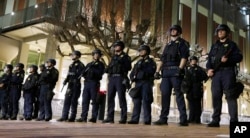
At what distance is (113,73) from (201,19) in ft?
66.4

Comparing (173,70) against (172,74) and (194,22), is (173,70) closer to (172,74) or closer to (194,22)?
(172,74)

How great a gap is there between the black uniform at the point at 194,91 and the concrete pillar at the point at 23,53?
1317 cm

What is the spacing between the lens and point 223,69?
5.54 meters

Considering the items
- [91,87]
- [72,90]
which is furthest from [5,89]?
[91,87]

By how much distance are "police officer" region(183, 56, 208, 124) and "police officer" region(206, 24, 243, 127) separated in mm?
2727

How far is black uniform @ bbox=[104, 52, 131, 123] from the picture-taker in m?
6.80

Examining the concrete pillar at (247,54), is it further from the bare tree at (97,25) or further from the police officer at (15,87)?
the police officer at (15,87)

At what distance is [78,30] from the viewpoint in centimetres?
1207

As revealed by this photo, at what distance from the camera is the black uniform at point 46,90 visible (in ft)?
26.4

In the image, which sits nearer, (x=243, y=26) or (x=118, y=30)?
(x=118, y=30)

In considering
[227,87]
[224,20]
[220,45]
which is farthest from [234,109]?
[224,20]

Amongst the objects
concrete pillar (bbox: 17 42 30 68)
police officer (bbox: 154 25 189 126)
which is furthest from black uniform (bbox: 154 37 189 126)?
concrete pillar (bbox: 17 42 30 68)

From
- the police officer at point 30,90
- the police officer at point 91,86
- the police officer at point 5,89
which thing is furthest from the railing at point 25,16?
the police officer at point 91,86

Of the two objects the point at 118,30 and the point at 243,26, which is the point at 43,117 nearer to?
the point at 118,30
